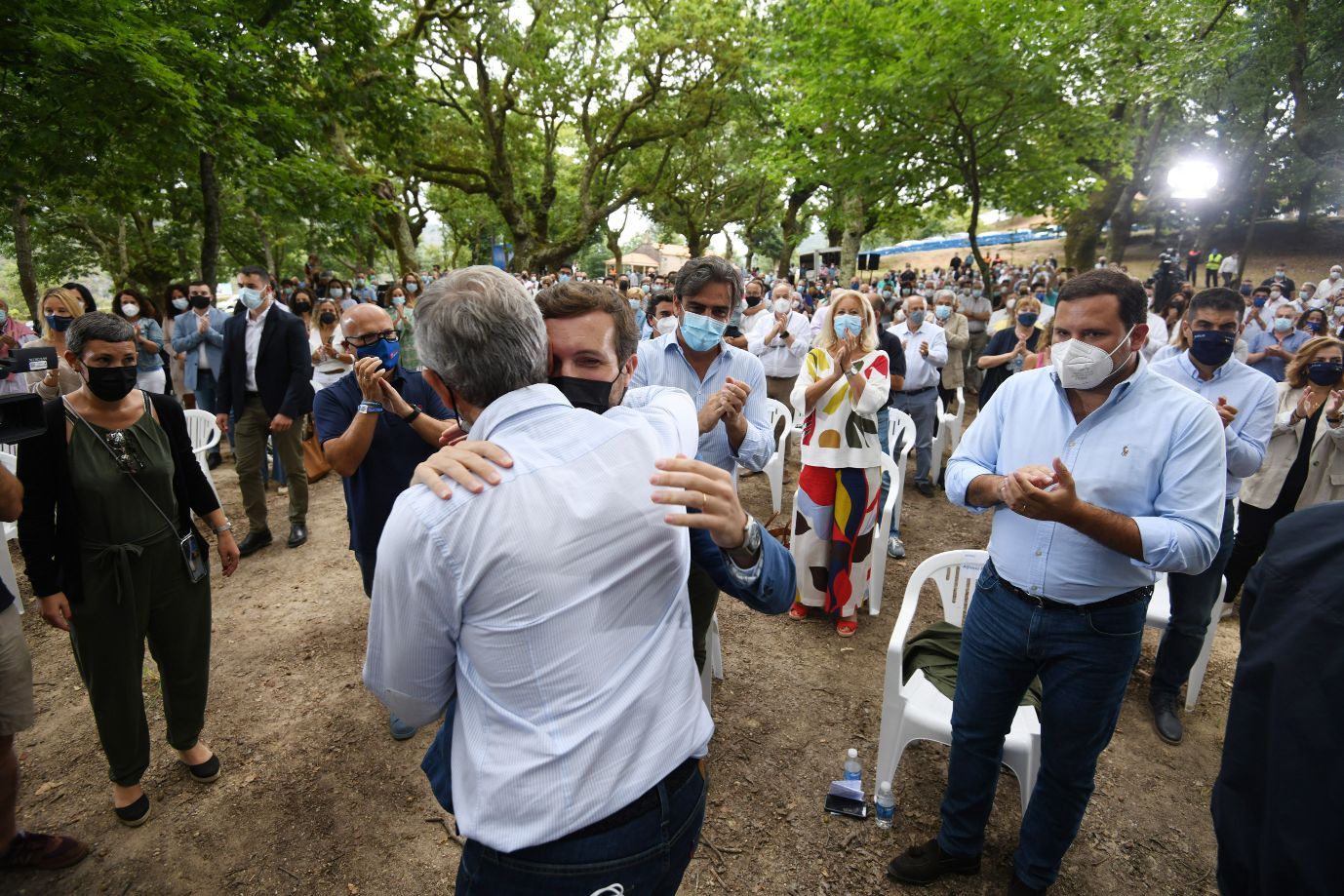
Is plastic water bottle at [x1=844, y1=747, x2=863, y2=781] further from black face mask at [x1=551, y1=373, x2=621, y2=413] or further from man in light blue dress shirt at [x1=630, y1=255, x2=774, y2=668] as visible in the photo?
black face mask at [x1=551, y1=373, x2=621, y2=413]

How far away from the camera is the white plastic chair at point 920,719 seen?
8.24 feet

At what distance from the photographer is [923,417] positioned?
6.38 meters

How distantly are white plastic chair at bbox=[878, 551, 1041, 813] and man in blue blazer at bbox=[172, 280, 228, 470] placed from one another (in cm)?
727

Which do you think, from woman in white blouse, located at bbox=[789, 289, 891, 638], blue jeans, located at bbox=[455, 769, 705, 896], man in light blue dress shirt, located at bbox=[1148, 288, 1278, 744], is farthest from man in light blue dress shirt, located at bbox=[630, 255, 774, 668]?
man in light blue dress shirt, located at bbox=[1148, 288, 1278, 744]

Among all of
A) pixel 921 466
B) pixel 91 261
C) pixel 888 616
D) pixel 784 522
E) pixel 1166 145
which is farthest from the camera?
pixel 1166 145

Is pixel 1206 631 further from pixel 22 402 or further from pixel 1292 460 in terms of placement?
pixel 22 402

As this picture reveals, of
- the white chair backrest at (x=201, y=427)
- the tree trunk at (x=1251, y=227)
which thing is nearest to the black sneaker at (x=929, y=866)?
the white chair backrest at (x=201, y=427)

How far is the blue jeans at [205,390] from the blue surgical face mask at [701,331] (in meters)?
6.86

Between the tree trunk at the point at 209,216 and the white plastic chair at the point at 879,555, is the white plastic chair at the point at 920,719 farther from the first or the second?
the tree trunk at the point at 209,216

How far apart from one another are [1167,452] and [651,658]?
1.70m

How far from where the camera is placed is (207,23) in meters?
6.94

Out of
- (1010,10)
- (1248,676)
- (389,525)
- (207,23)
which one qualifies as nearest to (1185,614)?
(1248,676)

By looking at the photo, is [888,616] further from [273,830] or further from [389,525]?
[389,525]

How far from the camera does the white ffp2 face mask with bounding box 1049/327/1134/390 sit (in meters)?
2.05
